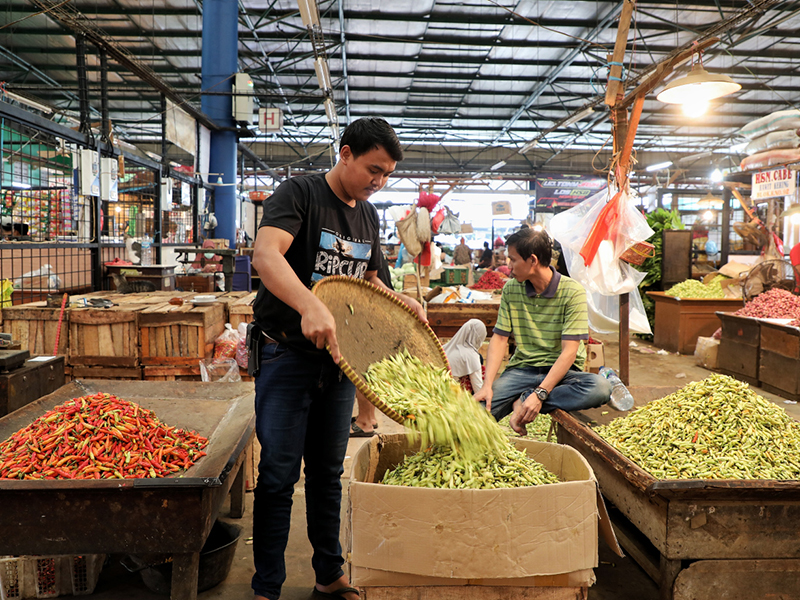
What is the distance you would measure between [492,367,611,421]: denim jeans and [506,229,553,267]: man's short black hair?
2.42 ft

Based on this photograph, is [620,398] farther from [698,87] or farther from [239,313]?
[239,313]

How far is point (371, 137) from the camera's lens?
2.09 m

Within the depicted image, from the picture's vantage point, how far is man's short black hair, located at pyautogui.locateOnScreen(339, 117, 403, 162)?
2090mm

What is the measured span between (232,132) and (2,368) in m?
10.2

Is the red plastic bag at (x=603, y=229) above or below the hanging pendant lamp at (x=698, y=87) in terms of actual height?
below

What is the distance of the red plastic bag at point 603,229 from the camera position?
4.30m

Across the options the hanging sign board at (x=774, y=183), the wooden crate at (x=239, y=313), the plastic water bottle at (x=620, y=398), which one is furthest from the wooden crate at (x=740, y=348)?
the wooden crate at (x=239, y=313)

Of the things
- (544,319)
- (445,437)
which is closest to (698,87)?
(544,319)

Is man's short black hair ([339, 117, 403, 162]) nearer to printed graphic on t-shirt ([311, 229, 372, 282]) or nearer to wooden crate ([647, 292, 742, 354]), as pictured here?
printed graphic on t-shirt ([311, 229, 372, 282])

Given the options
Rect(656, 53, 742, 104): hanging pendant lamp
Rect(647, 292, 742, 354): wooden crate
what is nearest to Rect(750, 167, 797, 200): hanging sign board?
Rect(647, 292, 742, 354): wooden crate

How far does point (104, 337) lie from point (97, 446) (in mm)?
2164

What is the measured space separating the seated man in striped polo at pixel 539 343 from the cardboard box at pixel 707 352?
5.19 meters

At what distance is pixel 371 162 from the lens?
84.3 inches

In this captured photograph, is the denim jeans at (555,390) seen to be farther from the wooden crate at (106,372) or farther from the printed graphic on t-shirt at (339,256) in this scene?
the wooden crate at (106,372)
